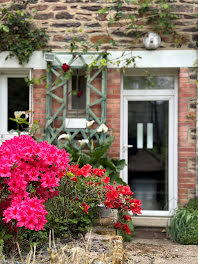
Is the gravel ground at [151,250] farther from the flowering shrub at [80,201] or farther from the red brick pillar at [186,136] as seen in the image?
the red brick pillar at [186,136]

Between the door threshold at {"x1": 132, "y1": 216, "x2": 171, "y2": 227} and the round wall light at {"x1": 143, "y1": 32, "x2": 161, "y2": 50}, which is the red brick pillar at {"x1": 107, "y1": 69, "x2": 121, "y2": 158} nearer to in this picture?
the round wall light at {"x1": 143, "y1": 32, "x2": 161, "y2": 50}

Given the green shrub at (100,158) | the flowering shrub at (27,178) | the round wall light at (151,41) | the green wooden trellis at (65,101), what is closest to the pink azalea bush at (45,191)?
the flowering shrub at (27,178)

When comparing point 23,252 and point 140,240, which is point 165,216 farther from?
point 23,252

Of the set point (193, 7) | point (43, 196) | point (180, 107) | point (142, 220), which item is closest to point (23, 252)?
point (43, 196)

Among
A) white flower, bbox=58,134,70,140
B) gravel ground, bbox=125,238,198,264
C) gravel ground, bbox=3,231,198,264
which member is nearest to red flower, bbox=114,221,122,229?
gravel ground, bbox=3,231,198,264

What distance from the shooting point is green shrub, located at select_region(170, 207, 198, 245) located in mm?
5301

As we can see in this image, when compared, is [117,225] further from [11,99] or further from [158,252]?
[11,99]

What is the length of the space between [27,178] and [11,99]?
3.66 meters

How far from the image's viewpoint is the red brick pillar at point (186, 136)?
6094 millimetres

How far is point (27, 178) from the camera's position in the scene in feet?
9.96

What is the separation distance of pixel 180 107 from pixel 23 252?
376 cm

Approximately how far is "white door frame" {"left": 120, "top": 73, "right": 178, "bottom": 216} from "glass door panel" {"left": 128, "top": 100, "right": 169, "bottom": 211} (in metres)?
0.07

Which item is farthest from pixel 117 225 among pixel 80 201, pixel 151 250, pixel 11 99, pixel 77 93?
pixel 11 99

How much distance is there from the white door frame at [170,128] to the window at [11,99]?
158 cm
